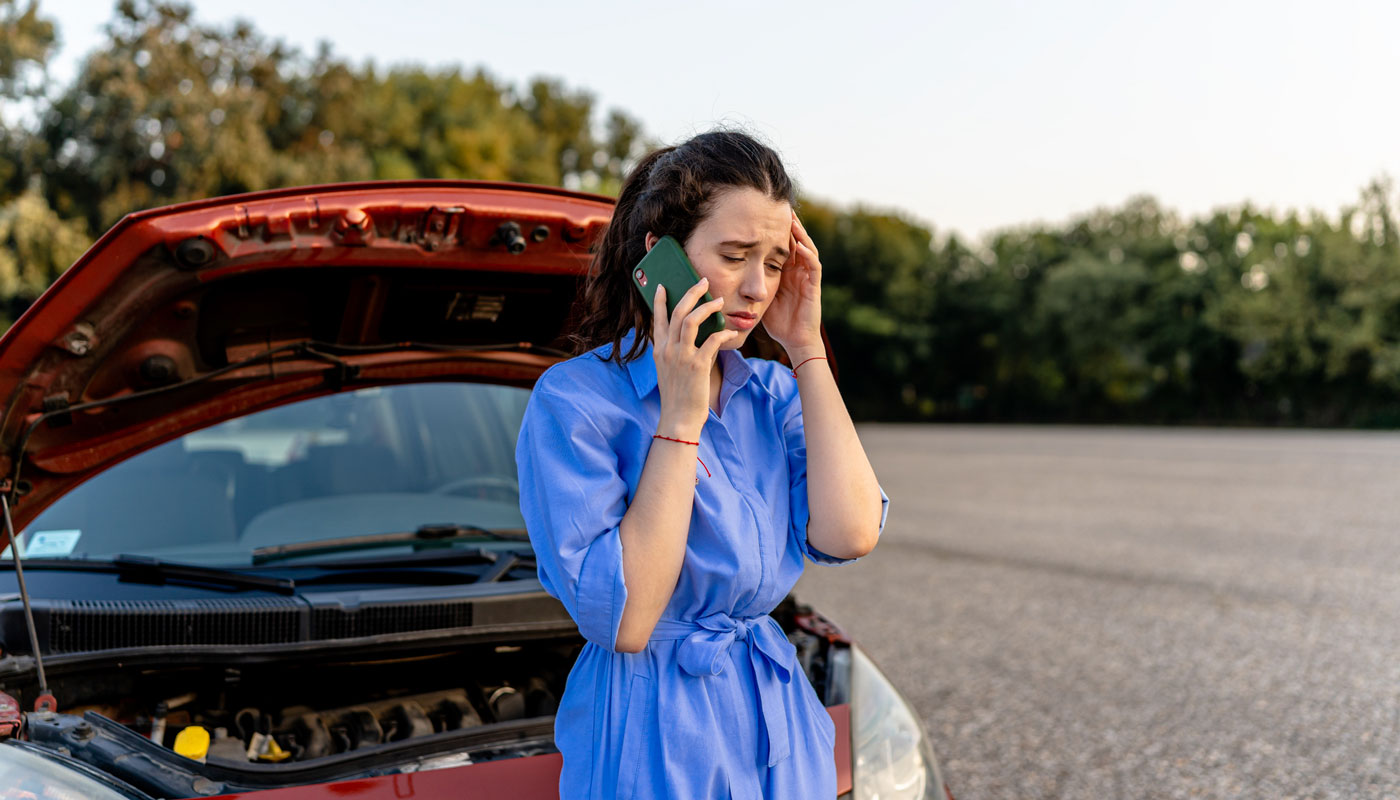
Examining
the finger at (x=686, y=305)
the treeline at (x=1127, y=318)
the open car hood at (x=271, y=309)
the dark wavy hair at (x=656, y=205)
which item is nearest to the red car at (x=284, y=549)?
the open car hood at (x=271, y=309)

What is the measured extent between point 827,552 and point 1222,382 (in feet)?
149

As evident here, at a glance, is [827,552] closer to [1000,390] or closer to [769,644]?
[769,644]

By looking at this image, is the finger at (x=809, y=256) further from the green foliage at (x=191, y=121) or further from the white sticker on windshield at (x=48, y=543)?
the green foliage at (x=191, y=121)

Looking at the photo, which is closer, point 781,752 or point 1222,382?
point 781,752

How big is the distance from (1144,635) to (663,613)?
5.65m

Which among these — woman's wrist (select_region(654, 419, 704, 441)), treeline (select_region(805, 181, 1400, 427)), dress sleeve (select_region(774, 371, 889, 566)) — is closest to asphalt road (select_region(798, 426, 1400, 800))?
dress sleeve (select_region(774, 371, 889, 566))

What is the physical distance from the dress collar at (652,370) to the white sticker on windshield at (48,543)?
6.03 feet

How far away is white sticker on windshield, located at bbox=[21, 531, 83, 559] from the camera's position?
253 cm

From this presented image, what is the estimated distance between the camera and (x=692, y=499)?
132cm

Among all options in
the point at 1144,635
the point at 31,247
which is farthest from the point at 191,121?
the point at 1144,635

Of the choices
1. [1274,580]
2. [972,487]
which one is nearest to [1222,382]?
[972,487]

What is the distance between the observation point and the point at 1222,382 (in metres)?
41.8

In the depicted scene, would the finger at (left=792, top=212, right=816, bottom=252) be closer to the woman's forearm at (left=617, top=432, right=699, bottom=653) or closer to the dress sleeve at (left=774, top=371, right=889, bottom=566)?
the dress sleeve at (left=774, top=371, right=889, bottom=566)

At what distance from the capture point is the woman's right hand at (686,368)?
132 cm
